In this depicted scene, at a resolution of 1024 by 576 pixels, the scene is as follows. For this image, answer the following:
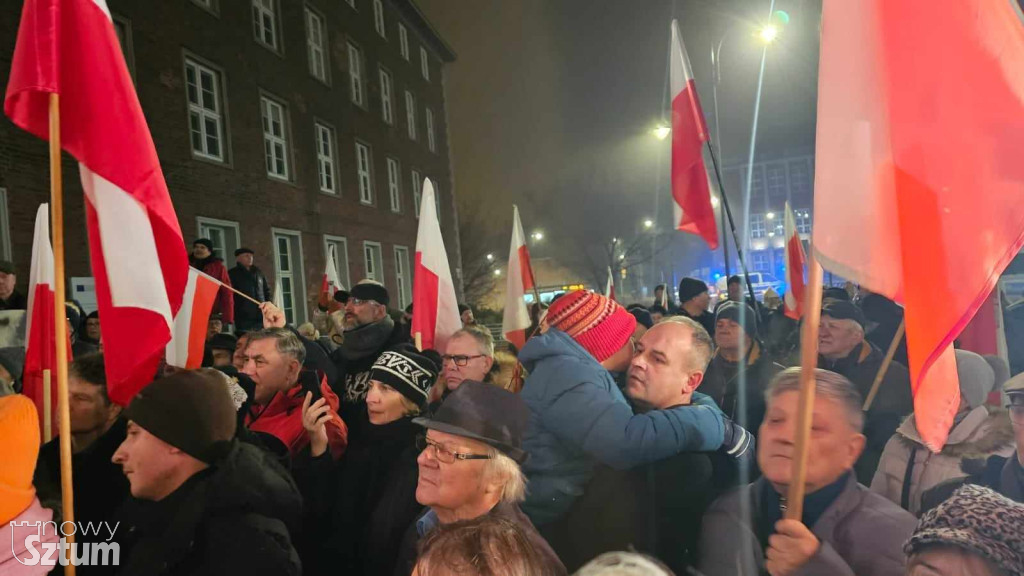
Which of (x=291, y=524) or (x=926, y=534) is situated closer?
(x=926, y=534)

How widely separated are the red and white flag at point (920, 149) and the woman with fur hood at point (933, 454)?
2.65ft

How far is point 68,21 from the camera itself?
2.61 metres

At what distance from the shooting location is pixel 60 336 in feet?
7.11

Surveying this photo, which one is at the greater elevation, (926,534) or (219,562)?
(926,534)

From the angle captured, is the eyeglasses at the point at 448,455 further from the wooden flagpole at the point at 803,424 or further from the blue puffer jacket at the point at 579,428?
the wooden flagpole at the point at 803,424

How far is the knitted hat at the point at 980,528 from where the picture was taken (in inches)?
54.8

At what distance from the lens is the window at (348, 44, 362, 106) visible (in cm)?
2053

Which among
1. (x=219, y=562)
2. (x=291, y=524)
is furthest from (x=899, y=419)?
(x=219, y=562)

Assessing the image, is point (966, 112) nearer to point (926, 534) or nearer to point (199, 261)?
point (926, 534)

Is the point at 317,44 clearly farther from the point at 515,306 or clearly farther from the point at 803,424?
the point at 803,424

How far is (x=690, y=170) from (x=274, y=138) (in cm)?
1381

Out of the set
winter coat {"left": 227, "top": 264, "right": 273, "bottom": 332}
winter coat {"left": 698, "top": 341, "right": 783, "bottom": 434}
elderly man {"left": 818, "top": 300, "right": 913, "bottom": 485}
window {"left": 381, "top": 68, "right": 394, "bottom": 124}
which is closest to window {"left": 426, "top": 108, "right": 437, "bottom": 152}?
window {"left": 381, "top": 68, "right": 394, "bottom": 124}

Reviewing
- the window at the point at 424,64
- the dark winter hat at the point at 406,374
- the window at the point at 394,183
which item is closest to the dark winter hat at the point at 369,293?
the dark winter hat at the point at 406,374

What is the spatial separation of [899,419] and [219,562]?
117 inches
